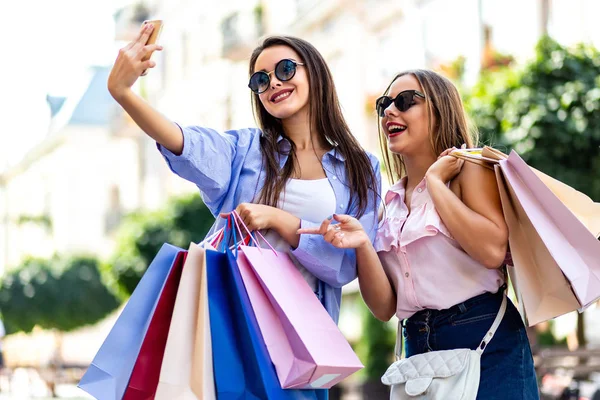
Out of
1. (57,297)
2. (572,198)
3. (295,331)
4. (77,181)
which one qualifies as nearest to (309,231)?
(295,331)

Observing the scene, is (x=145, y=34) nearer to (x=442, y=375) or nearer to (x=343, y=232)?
(x=343, y=232)

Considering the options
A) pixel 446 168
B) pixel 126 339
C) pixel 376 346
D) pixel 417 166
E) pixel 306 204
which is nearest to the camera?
pixel 126 339

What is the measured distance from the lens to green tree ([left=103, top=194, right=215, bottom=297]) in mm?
22797

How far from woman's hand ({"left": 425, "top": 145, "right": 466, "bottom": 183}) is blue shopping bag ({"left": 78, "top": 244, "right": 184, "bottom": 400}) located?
0.82 m

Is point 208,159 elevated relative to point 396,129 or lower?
lower

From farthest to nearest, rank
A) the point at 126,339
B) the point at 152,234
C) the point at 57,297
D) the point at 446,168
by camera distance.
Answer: the point at 57,297, the point at 152,234, the point at 446,168, the point at 126,339

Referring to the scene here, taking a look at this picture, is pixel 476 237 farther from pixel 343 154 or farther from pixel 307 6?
pixel 307 6

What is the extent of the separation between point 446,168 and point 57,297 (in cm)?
3554

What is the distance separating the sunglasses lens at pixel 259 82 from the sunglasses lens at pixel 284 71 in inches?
1.6

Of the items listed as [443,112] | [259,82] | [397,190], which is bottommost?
[397,190]

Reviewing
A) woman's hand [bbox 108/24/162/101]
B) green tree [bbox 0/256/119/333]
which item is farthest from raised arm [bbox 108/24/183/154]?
green tree [bbox 0/256/119/333]

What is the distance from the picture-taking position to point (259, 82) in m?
3.46

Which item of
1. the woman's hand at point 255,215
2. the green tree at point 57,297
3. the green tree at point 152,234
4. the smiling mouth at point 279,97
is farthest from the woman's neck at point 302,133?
the green tree at point 57,297

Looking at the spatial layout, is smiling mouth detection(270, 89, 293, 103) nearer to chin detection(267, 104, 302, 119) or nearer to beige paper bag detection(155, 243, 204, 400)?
chin detection(267, 104, 302, 119)
